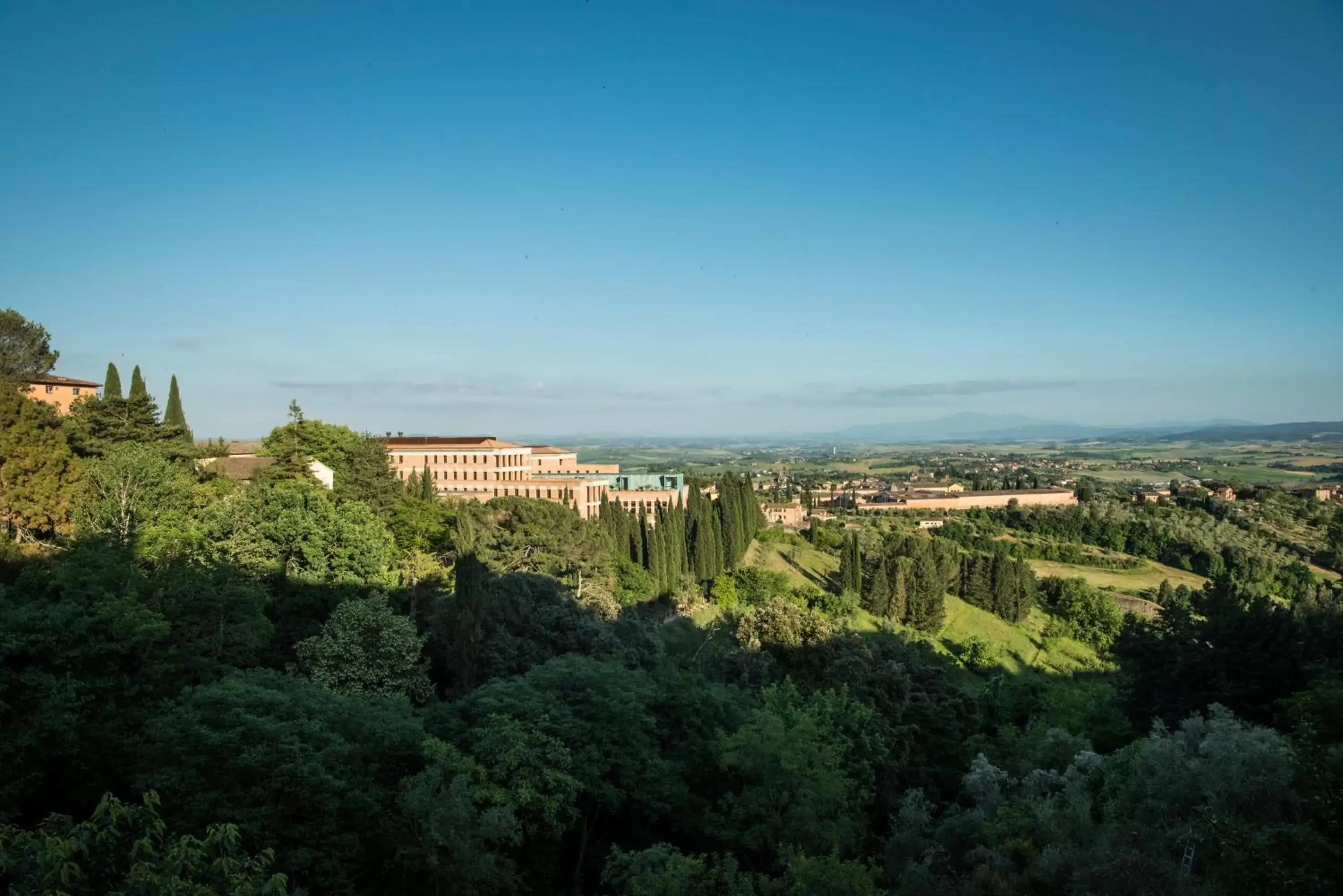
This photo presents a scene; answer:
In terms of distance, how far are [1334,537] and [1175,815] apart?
86.7m

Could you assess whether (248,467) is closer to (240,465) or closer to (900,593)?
(240,465)

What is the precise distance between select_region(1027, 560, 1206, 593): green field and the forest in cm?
3618

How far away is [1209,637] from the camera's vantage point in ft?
91.0

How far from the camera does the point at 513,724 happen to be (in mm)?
18562

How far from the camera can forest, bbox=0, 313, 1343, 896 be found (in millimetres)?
14422

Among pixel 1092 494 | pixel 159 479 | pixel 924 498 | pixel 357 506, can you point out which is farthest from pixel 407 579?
pixel 1092 494

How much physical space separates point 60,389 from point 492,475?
26.0 metres

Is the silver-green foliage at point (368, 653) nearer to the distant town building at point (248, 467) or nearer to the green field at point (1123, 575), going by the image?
the distant town building at point (248, 467)

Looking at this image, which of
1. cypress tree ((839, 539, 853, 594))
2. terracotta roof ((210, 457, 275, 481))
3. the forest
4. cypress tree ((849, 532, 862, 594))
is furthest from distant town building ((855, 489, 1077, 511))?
terracotta roof ((210, 457, 275, 481))

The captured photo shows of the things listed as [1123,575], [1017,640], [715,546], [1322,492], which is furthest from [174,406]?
[1322,492]

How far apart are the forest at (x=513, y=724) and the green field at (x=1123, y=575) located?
3618 centimetres

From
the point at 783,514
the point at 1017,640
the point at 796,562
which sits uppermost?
the point at 783,514

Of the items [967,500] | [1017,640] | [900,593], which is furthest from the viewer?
[967,500]

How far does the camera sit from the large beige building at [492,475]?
196 feet
